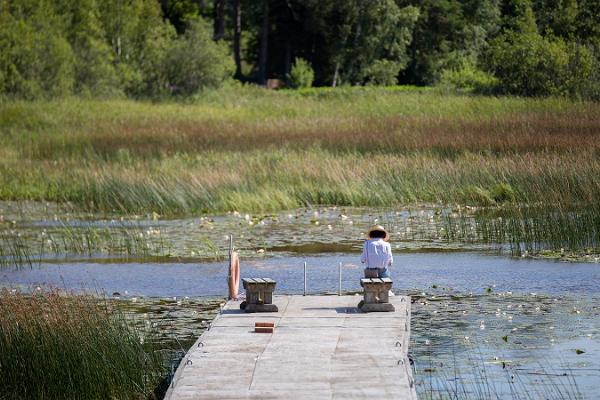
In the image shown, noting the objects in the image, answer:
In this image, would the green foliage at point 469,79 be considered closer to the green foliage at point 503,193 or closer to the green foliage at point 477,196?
the green foliage at point 477,196

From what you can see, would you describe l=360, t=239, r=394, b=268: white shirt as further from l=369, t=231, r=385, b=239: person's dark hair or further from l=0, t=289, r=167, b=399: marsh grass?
l=0, t=289, r=167, b=399: marsh grass

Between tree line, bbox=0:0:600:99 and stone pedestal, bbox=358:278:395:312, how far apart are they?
31266 mm

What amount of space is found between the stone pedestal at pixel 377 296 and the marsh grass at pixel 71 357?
2430 millimetres

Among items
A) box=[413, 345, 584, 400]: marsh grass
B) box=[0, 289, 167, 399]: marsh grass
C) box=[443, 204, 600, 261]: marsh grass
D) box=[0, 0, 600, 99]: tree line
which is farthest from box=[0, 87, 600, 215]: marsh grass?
box=[0, 289, 167, 399]: marsh grass

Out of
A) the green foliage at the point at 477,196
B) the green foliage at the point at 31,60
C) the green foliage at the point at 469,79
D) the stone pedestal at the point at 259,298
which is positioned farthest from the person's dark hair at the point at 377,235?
the green foliage at the point at 469,79

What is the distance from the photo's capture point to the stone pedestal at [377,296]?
1348cm

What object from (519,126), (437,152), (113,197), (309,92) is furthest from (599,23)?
(113,197)

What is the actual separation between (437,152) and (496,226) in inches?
293

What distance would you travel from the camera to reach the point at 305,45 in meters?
82.4

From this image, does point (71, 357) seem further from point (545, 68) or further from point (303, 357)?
point (545, 68)

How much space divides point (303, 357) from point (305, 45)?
72.1m

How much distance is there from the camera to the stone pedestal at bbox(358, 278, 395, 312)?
44.2ft

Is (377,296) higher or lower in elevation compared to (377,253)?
lower

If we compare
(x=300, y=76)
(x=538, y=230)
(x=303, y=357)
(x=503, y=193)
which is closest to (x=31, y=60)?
(x=300, y=76)
